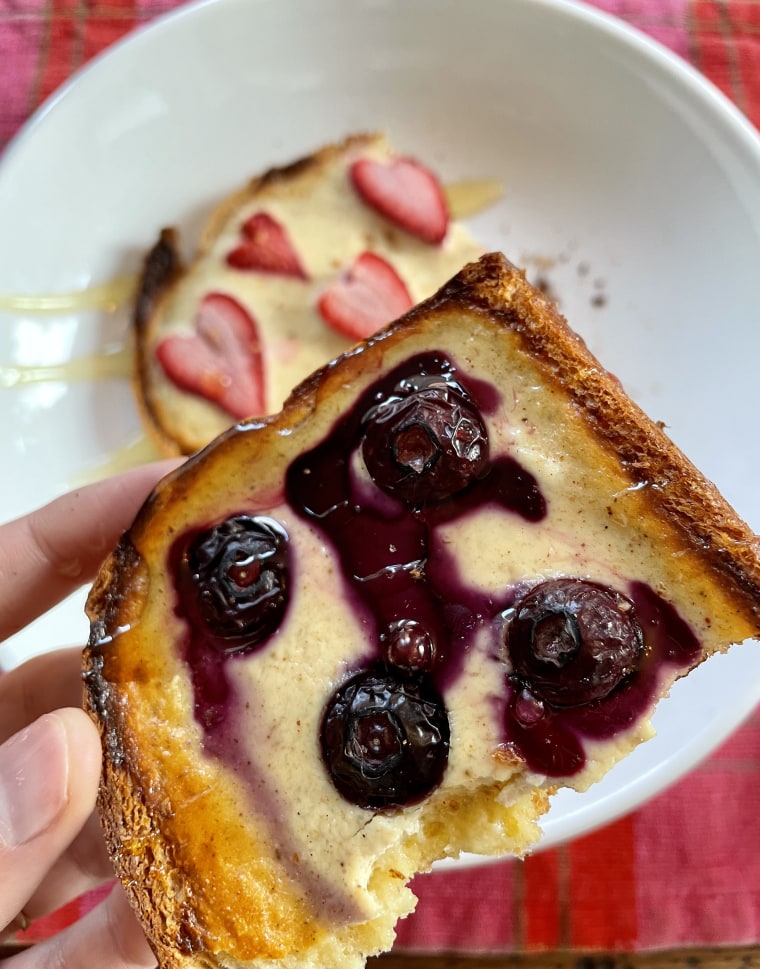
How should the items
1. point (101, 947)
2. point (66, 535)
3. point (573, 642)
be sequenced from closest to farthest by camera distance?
point (573, 642)
point (101, 947)
point (66, 535)

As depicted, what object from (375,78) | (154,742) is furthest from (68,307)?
(154,742)

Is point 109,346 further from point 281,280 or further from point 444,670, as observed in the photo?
point 444,670

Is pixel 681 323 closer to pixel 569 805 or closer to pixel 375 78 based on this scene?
pixel 375 78

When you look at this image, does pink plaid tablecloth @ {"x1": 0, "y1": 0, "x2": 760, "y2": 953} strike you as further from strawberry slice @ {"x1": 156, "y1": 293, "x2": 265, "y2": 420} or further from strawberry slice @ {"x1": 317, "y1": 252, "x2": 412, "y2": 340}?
strawberry slice @ {"x1": 317, "y1": 252, "x2": 412, "y2": 340}

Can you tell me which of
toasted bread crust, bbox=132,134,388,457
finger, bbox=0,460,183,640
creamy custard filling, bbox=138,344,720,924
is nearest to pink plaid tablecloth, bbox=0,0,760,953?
finger, bbox=0,460,183,640

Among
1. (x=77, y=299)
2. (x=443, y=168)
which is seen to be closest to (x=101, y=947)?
(x=77, y=299)
